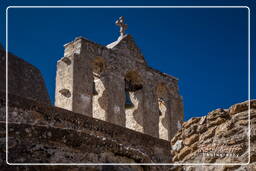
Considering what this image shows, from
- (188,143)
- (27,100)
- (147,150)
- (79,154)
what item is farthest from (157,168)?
(147,150)

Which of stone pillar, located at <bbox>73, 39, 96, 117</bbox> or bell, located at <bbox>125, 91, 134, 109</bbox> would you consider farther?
bell, located at <bbox>125, 91, 134, 109</bbox>

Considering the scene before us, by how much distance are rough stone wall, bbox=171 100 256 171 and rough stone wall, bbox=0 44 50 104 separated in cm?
426

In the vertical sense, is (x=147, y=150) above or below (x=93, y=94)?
below

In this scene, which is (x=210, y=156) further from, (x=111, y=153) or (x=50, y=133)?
(x=50, y=133)

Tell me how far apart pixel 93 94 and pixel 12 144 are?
12.1 m

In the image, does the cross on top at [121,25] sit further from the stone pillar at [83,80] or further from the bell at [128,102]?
the stone pillar at [83,80]

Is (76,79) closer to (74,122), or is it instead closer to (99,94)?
(99,94)

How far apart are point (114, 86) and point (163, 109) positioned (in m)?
2.74

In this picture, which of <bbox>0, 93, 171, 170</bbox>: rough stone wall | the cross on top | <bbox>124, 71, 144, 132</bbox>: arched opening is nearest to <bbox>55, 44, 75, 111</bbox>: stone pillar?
<bbox>124, 71, 144, 132</bbox>: arched opening

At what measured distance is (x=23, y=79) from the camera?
1065 cm

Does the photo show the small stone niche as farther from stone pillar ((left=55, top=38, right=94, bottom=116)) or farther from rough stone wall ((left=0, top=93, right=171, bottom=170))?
rough stone wall ((left=0, top=93, right=171, bottom=170))

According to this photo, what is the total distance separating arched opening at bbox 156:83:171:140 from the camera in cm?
1750

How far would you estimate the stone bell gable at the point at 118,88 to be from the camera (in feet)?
49.1

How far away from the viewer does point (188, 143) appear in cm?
655
